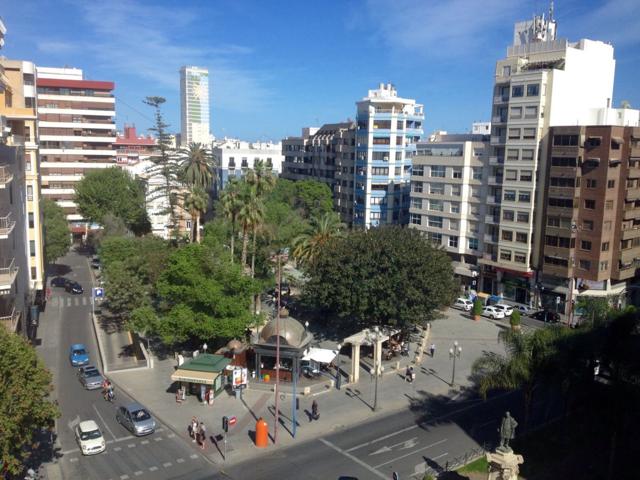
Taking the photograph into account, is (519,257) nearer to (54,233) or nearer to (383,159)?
(383,159)

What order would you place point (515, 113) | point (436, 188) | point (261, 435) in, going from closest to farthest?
point (261, 435) < point (515, 113) < point (436, 188)

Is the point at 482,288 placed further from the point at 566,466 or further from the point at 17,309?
the point at 17,309

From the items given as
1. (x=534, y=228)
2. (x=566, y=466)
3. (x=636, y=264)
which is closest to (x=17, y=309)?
(x=566, y=466)

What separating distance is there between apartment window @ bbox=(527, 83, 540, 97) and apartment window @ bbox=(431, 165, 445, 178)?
14326mm

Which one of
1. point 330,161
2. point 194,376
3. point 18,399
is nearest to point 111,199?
point 330,161

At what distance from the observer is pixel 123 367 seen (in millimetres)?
43188

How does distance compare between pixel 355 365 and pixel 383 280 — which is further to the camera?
pixel 383 280

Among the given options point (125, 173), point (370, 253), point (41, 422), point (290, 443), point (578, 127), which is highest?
point (578, 127)

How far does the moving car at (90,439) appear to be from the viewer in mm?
29344

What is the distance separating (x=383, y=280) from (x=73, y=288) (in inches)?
1614

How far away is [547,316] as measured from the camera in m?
60.1

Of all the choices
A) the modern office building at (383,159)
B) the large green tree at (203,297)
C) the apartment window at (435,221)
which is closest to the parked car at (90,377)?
the large green tree at (203,297)

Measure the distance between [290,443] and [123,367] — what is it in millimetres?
17350

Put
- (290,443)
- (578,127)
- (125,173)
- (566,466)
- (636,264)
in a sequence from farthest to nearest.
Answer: (125,173)
(636,264)
(578,127)
(290,443)
(566,466)
